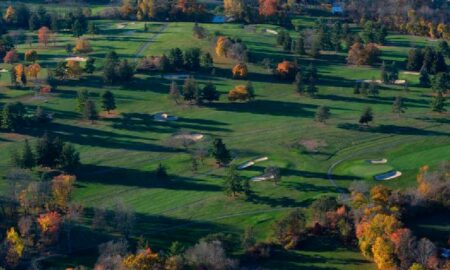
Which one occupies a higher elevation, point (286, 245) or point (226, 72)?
point (226, 72)

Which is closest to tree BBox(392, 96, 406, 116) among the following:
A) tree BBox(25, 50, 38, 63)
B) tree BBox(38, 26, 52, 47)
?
tree BBox(25, 50, 38, 63)

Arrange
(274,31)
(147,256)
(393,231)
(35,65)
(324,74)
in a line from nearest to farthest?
(147,256), (393,231), (35,65), (324,74), (274,31)

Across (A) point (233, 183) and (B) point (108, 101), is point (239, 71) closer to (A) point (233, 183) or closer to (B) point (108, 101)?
(B) point (108, 101)

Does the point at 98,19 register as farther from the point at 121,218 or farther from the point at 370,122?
the point at 121,218

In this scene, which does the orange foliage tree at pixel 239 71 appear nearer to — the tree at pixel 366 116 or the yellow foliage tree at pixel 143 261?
the tree at pixel 366 116

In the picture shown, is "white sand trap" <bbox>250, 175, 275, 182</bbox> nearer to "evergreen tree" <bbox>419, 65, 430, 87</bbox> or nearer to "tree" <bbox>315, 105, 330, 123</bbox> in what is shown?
"tree" <bbox>315, 105, 330, 123</bbox>

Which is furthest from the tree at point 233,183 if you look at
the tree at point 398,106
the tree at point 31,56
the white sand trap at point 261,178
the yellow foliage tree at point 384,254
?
the tree at point 31,56

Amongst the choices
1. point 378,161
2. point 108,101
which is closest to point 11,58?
point 108,101

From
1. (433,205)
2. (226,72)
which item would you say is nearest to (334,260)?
(433,205)
